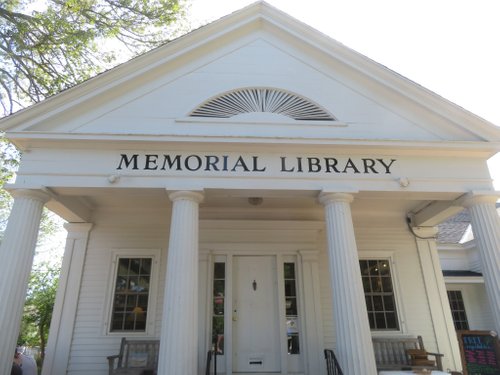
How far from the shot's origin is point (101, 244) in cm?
849

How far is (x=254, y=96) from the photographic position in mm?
7508

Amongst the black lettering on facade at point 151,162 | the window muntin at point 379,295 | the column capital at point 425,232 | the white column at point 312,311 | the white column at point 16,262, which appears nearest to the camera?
the white column at point 16,262

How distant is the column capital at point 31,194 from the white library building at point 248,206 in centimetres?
4

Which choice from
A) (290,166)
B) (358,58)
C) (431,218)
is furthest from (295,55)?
(431,218)

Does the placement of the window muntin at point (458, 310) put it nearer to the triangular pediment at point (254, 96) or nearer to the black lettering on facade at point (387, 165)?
the triangular pediment at point (254, 96)

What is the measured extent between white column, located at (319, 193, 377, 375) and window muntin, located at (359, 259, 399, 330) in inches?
121

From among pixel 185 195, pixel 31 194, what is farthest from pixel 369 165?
pixel 31 194

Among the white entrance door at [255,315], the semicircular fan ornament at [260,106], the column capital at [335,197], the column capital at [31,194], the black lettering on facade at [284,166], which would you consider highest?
the semicircular fan ornament at [260,106]

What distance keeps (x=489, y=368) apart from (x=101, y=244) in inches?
315

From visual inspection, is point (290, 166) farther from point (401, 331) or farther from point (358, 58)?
point (401, 331)

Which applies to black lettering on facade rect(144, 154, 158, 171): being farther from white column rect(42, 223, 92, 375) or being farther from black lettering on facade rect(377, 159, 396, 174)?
black lettering on facade rect(377, 159, 396, 174)

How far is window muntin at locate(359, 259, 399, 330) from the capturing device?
8375mm

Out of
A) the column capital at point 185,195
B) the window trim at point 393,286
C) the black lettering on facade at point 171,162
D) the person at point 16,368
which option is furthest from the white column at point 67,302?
Answer: the window trim at point 393,286

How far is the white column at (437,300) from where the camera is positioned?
8.02m
